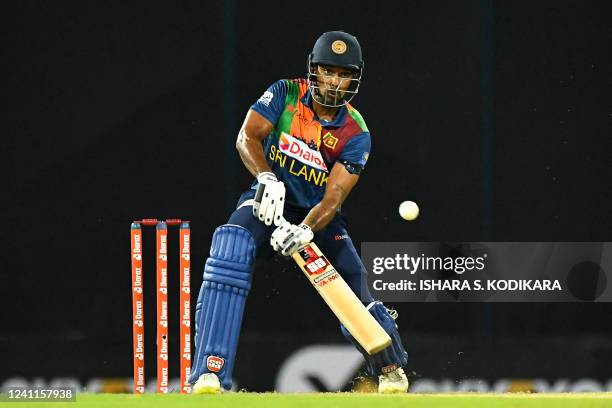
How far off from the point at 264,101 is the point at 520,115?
4.65 feet

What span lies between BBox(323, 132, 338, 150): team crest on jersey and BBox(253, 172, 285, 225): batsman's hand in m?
0.32

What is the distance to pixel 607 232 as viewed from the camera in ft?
18.6

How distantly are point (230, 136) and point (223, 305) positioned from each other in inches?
53.7

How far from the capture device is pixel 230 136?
5.57 m

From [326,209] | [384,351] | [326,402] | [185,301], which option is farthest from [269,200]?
[185,301]

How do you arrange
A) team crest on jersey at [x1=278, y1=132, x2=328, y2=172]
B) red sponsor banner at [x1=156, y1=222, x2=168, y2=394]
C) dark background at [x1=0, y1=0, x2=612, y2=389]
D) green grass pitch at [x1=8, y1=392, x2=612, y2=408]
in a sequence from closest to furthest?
green grass pitch at [x1=8, y1=392, x2=612, y2=408] → team crest on jersey at [x1=278, y1=132, x2=328, y2=172] → red sponsor banner at [x1=156, y1=222, x2=168, y2=394] → dark background at [x1=0, y1=0, x2=612, y2=389]

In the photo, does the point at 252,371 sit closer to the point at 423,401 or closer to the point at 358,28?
the point at 358,28

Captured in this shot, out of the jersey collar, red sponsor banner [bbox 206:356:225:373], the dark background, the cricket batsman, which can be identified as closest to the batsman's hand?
the cricket batsman

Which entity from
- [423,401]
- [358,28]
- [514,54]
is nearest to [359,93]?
[358,28]

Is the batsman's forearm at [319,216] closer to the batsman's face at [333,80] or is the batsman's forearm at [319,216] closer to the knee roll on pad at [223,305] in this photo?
the knee roll on pad at [223,305]

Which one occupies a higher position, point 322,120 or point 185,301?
point 322,120

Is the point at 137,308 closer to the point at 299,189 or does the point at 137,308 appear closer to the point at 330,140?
the point at 299,189

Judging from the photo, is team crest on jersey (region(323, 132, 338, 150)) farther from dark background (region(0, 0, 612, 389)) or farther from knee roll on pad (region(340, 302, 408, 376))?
dark background (region(0, 0, 612, 389))

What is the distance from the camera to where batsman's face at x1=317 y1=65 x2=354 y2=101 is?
4.63 m
